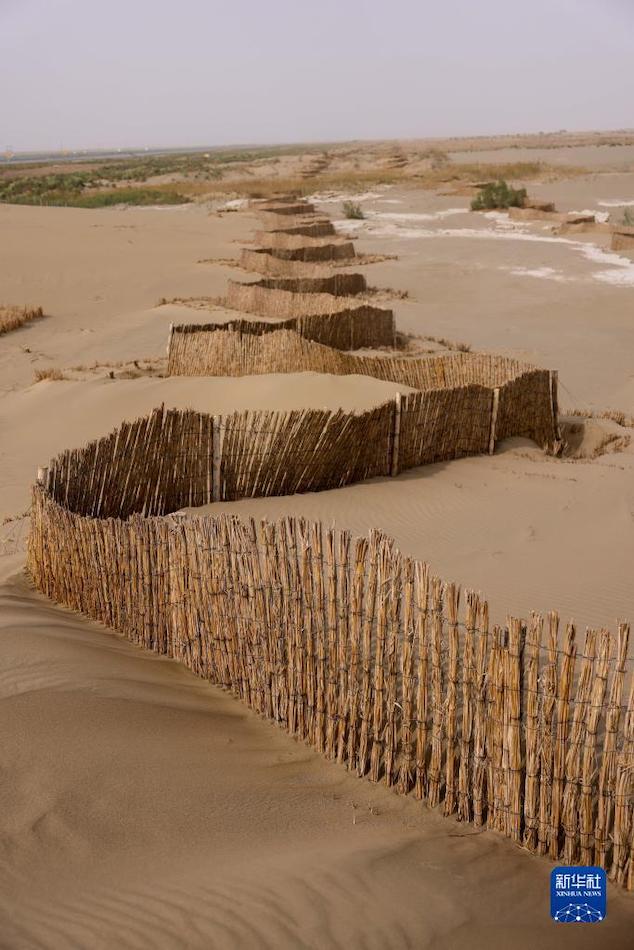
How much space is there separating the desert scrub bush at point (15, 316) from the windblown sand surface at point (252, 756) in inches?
107

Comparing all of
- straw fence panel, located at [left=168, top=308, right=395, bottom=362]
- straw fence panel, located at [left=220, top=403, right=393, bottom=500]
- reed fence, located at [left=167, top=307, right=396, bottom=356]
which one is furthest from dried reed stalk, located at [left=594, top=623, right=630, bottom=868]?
reed fence, located at [left=167, top=307, right=396, bottom=356]

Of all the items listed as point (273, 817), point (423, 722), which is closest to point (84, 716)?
point (273, 817)

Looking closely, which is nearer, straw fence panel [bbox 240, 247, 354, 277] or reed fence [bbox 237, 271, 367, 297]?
reed fence [bbox 237, 271, 367, 297]

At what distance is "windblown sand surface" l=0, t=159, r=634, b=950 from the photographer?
289 cm

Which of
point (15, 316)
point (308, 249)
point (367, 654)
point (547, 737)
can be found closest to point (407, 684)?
point (367, 654)

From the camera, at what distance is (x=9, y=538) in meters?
7.28

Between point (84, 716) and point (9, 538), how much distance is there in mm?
3625

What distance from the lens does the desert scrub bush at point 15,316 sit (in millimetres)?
16656

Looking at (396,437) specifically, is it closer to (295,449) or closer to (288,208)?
(295,449)

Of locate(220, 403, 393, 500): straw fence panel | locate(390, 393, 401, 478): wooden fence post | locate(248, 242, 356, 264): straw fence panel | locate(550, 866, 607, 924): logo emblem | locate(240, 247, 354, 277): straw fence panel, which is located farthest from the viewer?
locate(248, 242, 356, 264): straw fence panel

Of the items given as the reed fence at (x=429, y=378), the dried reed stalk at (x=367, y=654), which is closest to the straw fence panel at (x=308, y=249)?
the reed fence at (x=429, y=378)

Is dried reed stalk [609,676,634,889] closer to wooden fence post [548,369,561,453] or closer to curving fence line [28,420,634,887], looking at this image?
curving fence line [28,420,634,887]

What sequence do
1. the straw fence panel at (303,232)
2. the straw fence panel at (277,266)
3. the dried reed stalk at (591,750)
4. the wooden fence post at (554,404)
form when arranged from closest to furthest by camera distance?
the dried reed stalk at (591,750) < the wooden fence post at (554,404) < the straw fence panel at (277,266) < the straw fence panel at (303,232)

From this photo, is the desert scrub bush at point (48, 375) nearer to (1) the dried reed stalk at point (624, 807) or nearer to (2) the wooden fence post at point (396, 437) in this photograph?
(2) the wooden fence post at point (396, 437)
